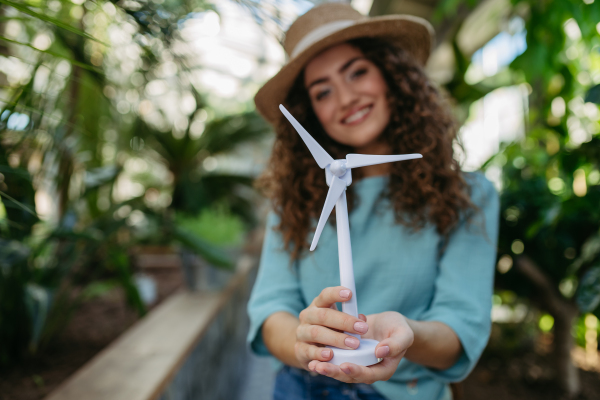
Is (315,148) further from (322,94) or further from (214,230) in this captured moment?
(214,230)

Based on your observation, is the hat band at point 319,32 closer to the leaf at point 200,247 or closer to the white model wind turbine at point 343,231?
the white model wind turbine at point 343,231

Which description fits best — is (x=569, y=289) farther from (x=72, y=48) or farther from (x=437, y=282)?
(x=72, y=48)

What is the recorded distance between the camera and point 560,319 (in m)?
2.11

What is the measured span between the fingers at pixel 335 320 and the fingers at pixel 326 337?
1 centimetres

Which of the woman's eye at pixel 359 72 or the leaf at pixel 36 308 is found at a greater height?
the woman's eye at pixel 359 72

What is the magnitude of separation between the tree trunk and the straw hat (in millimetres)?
1288

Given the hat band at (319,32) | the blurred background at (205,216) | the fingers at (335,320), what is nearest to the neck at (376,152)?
the blurred background at (205,216)

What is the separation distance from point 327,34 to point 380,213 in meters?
0.66

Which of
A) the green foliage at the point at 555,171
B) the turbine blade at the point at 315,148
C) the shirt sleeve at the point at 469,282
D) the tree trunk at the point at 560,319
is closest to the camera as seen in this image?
the turbine blade at the point at 315,148

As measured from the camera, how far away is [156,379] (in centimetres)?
153

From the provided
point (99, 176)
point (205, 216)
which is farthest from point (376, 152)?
point (205, 216)

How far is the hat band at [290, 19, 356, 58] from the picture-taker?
134cm

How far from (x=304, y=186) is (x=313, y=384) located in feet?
2.43

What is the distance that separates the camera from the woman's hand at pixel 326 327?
0.87 m
